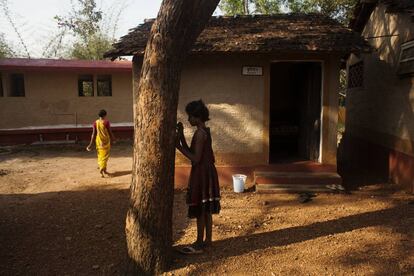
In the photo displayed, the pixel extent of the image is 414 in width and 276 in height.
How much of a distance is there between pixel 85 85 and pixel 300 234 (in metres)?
12.9

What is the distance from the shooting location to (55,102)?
15.1m

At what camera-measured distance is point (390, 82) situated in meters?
8.55

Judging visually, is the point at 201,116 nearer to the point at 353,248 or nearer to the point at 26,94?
the point at 353,248

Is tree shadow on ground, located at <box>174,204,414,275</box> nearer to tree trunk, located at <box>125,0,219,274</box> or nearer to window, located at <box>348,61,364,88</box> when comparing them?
tree trunk, located at <box>125,0,219,274</box>

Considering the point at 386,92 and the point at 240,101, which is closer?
the point at 240,101

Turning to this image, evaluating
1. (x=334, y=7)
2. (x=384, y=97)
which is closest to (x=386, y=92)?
(x=384, y=97)

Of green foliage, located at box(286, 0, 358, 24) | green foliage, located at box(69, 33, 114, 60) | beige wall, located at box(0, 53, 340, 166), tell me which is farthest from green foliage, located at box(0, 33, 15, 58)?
beige wall, located at box(0, 53, 340, 166)

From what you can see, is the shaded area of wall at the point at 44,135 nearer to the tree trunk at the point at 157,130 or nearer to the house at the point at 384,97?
the house at the point at 384,97

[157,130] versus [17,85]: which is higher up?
[17,85]

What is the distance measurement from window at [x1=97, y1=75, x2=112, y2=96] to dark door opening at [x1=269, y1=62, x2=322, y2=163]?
24.6 feet

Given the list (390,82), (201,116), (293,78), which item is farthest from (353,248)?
(293,78)

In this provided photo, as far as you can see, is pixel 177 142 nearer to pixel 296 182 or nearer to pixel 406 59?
pixel 296 182

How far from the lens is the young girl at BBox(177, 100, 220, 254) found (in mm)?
4141

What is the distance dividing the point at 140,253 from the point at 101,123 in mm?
6075
